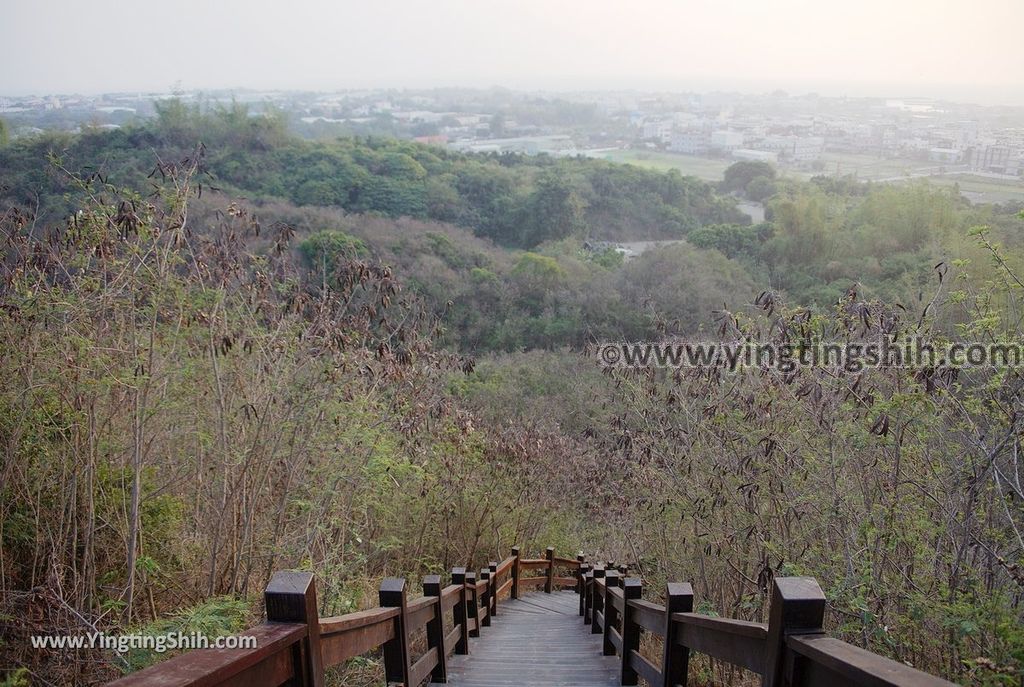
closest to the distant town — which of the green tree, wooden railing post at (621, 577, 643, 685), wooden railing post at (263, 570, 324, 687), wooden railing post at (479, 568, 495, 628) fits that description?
the green tree

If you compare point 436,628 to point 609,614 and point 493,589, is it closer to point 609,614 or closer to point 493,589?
point 609,614

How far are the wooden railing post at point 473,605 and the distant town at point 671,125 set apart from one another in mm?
11713

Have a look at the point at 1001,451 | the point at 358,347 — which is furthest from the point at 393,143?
the point at 1001,451

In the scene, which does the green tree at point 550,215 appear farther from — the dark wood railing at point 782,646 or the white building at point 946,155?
the dark wood railing at point 782,646

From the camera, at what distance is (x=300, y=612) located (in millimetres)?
1924

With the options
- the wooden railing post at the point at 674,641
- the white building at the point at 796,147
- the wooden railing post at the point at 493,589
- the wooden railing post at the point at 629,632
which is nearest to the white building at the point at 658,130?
the white building at the point at 796,147

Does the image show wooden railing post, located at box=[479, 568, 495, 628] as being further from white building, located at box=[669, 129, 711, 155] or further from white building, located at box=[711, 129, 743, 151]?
white building, located at box=[669, 129, 711, 155]

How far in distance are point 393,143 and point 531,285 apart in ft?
66.6

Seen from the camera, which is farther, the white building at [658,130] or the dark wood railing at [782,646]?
the white building at [658,130]

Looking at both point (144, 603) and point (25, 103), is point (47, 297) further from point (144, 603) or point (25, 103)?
point (25, 103)

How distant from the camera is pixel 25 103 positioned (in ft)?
47.7

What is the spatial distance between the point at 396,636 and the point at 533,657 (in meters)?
2.20

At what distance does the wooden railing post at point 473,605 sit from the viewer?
227 inches

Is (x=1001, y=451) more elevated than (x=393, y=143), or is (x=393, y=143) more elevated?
(x=393, y=143)
